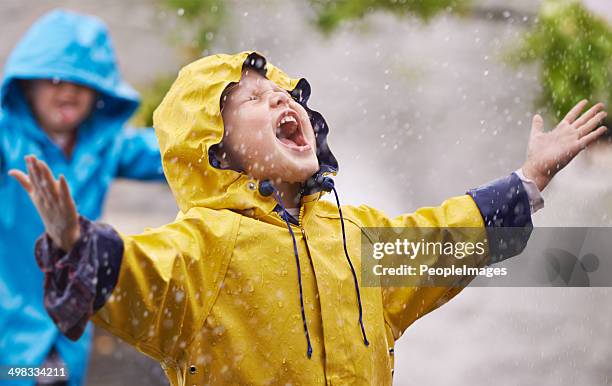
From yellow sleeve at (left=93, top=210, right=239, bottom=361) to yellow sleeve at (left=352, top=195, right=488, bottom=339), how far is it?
18.7 inches

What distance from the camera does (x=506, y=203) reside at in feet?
8.57

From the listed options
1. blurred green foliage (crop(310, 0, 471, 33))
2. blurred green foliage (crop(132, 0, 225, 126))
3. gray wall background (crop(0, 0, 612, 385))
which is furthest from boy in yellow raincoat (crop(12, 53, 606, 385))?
blurred green foliage (crop(310, 0, 471, 33))

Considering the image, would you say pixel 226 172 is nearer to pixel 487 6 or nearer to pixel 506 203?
pixel 506 203

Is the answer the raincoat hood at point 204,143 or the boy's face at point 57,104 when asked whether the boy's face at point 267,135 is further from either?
the boy's face at point 57,104

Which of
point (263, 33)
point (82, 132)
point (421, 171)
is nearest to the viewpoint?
point (82, 132)

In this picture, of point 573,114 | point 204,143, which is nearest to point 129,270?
point 204,143

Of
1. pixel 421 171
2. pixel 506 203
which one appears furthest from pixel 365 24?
pixel 506 203

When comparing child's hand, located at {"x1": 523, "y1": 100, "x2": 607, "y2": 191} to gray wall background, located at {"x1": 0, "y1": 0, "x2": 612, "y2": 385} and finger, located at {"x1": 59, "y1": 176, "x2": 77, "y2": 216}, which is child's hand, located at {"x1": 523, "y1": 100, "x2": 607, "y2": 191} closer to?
finger, located at {"x1": 59, "y1": 176, "x2": 77, "y2": 216}

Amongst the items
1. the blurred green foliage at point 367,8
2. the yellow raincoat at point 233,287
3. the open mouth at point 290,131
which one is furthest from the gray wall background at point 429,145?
the open mouth at point 290,131

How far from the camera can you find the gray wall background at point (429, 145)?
16.4 ft

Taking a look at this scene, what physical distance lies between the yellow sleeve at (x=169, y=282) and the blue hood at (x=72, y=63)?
2.18 metres

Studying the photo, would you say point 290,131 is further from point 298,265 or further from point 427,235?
point 427,235

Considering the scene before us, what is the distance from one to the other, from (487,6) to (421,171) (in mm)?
1732

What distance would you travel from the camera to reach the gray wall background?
4996 mm
